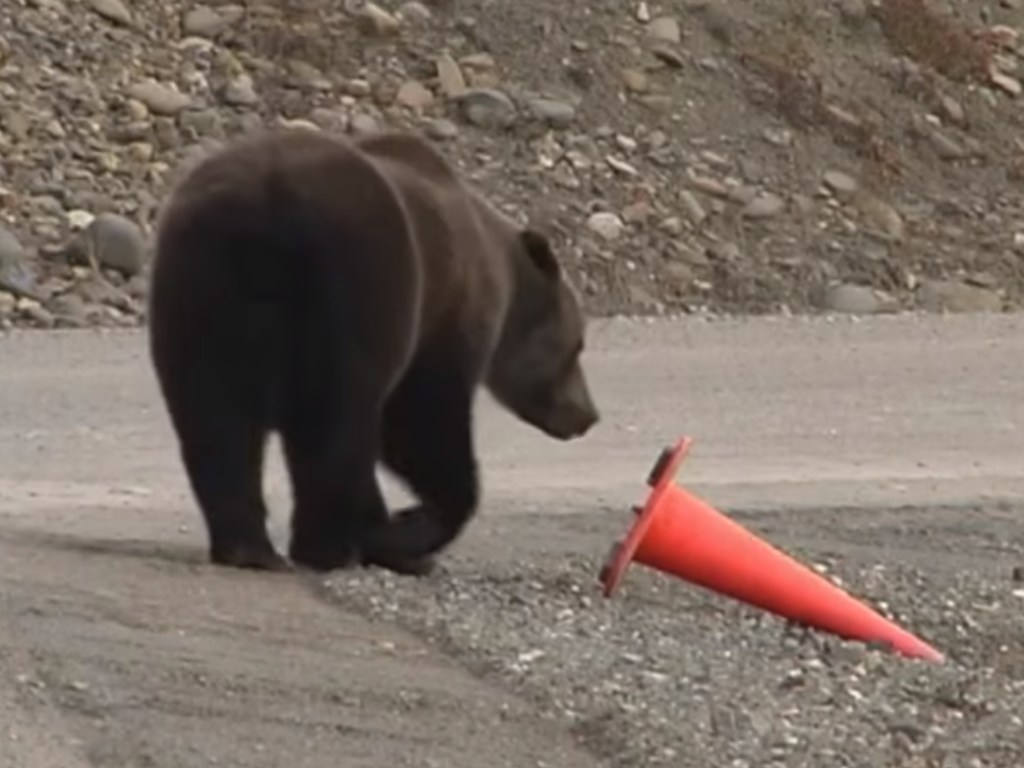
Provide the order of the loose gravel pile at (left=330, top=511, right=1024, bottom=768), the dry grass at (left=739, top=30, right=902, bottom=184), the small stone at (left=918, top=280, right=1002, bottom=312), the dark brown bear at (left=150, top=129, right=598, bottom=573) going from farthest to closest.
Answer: the dry grass at (left=739, top=30, right=902, bottom=184)
the small stone at (left=918, top=280, right=1002, bottom=312)
the dark brown bear at (left=150, top=129, right=598, bottom=573)
the loose gravel pile at (left=330, top=511, right=1024, bottom=768)

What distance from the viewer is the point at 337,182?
26.8 ft

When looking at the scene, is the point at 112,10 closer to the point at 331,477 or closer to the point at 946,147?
the point at 946,147

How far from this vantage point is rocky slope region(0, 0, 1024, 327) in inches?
816

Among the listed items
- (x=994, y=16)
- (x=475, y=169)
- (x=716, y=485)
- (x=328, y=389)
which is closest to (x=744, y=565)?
(x=328, y=389)

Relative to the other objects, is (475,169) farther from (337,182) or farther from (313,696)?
(313,696)

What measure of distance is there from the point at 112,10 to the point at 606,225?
430 centimetres

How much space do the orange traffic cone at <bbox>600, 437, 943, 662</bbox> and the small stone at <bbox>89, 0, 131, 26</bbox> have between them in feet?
50.1

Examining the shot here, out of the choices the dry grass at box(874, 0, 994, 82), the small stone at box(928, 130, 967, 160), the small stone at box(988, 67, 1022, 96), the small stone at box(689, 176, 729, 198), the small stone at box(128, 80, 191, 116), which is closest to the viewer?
the small stone at box(128, 80, 191, 116)

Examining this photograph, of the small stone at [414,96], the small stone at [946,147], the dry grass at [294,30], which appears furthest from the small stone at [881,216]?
the dry grass at [294,30]

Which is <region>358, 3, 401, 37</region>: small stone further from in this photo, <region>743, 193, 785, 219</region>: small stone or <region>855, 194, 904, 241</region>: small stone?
<region>855, 194, 904, 241</region>: small stone

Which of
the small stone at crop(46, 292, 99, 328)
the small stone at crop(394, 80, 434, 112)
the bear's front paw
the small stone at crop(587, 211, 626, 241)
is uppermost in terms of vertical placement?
the bear's front paw

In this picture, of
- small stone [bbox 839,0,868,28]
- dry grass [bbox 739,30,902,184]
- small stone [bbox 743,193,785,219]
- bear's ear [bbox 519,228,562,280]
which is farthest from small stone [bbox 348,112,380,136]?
bear's ear [bbox 519,228,562,280]

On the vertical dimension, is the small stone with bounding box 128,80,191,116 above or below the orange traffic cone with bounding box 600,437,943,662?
below

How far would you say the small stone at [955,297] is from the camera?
20953 millimetres
